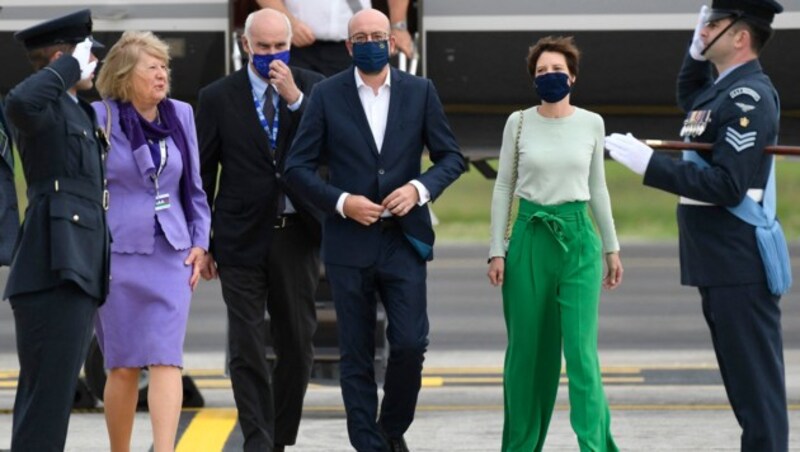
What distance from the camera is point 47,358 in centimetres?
708

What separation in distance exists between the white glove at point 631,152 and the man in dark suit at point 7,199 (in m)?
2.26

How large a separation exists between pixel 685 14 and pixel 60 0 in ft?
10.7

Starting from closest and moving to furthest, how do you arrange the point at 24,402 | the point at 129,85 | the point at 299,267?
the point at 24,402 < the point at 129,85 < the point at 299,267

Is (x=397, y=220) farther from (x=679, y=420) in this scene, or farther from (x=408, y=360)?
(x=679, y=420)

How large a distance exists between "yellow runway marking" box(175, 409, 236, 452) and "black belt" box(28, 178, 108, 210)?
1.98 metres

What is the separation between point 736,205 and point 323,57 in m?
3.01

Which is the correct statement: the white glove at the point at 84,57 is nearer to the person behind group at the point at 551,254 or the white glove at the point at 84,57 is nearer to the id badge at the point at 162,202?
the id badge at the point at 162,202

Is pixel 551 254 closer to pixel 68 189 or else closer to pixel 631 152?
pixel 631 152

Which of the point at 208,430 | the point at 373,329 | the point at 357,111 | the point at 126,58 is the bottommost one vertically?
the point at 208,430

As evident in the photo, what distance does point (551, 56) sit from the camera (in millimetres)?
8109

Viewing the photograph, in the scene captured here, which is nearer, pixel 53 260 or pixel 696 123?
pixel 53 260

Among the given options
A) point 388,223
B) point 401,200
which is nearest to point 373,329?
point 388,223

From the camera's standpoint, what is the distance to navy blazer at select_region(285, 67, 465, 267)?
8.05 m

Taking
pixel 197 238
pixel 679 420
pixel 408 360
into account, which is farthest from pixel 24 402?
pixel 679 420
